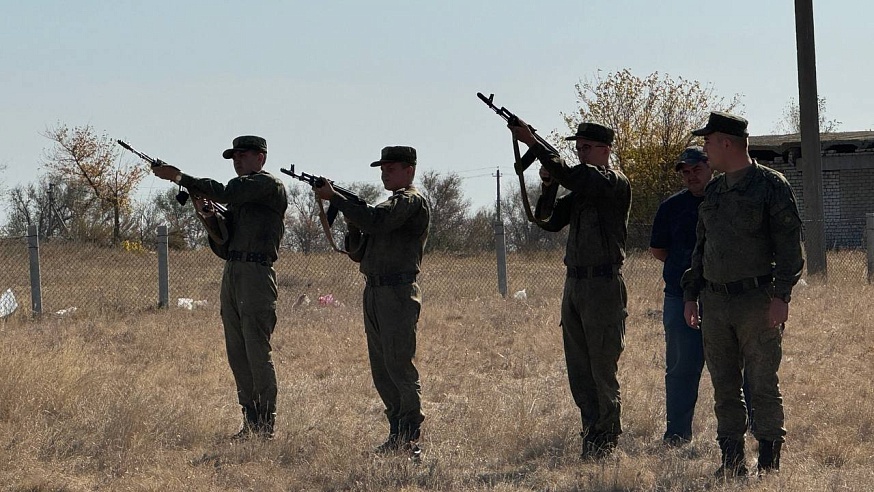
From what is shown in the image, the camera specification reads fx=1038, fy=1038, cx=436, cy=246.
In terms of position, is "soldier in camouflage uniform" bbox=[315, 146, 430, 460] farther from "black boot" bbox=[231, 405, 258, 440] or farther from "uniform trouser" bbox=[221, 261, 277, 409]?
"black boot" bbox=[231, 405, 258, 440]

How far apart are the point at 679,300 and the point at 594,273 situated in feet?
2.61

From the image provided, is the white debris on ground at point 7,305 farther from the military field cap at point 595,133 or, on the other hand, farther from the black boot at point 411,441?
the military field cap at point 595,133

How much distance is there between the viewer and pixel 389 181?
647 cm

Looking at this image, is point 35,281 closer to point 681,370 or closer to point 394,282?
point 394,282

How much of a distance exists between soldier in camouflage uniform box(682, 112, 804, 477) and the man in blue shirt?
824 millimetres

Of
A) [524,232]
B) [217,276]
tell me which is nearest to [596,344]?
[217,276]

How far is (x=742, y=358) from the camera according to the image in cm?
549

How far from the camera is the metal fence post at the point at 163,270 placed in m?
12.9

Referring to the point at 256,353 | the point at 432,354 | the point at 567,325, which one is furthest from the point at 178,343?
the point at 567,325

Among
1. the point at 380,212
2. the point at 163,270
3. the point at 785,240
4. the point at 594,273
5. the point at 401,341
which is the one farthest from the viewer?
the point at 163,270

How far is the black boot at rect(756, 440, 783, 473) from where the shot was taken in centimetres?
537

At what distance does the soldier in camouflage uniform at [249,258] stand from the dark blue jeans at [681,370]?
2552mm

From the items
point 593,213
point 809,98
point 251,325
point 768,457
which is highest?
point 809,98

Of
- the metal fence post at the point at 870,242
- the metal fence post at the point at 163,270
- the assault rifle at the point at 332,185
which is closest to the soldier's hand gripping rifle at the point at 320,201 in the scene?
the assault rifle at the point at 332,185
